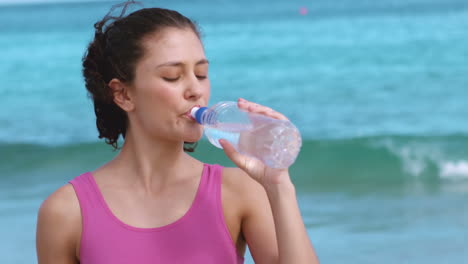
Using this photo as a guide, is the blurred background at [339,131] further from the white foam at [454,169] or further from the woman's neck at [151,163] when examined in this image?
the woman's neck at [151,163]

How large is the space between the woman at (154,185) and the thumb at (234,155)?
12 cm

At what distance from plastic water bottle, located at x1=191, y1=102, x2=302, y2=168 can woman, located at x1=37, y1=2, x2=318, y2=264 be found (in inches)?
2.7

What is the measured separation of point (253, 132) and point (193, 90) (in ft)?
0.74

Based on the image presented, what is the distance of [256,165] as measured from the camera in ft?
7.63

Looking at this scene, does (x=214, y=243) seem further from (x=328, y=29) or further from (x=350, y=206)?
(x=328, y=29)

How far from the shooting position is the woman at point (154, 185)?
2473mm

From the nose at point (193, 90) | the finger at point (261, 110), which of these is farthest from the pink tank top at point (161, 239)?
the finger at point (261, 110)

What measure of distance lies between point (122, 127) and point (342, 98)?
9.74 metres

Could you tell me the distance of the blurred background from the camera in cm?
605

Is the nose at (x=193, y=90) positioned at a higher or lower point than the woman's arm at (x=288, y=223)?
higher

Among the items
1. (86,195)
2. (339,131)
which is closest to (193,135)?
(86,195)

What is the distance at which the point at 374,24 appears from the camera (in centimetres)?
2595

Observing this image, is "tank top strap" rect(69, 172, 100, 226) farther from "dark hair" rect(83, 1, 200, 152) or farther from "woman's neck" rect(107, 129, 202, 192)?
"dark hair" rect(83, 1, 200, 152)

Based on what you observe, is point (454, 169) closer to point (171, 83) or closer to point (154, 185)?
point (154, 185)
